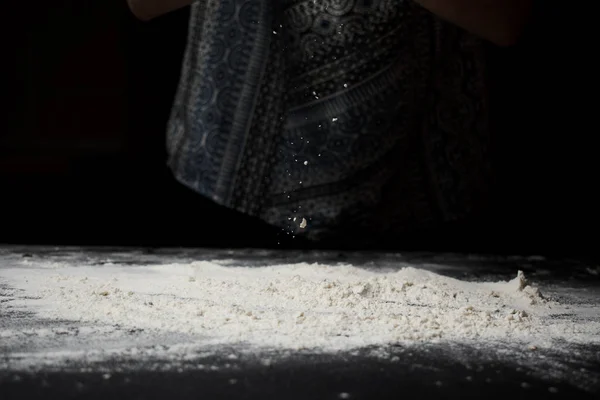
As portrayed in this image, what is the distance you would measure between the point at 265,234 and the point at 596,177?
0.87m

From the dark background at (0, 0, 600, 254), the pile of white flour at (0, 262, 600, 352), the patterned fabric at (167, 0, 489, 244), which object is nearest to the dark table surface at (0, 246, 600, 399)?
the pile of white flour at (0, 262, 600, 352)

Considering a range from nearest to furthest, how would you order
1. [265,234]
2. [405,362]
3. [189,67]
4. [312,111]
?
1. [405,362]
2. [312,111]
3. [189,67]
4. [265,234]

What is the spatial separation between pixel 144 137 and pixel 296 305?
3.56 ft

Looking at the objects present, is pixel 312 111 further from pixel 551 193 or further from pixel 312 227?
pixel 551 193

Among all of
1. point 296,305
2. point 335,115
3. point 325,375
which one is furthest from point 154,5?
point 325,375

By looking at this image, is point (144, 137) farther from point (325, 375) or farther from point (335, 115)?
point (325, 375)

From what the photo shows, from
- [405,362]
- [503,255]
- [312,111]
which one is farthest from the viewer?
[503,255]

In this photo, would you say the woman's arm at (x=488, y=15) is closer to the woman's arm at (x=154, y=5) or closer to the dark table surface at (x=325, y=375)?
the woman's arm at (x=154, y=5)

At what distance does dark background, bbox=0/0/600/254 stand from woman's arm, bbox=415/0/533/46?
52 cm

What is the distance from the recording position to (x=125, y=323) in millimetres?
1013

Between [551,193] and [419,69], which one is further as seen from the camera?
[551,193]

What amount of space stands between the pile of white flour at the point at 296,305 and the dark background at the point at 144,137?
0.58 metres

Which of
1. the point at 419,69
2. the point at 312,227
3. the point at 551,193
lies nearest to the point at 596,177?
the point at 551,193

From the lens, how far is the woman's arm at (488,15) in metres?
1.30
